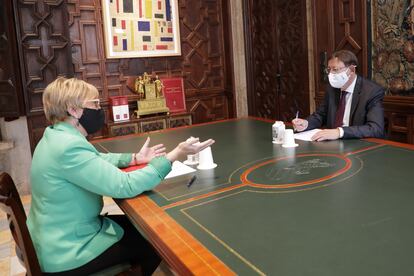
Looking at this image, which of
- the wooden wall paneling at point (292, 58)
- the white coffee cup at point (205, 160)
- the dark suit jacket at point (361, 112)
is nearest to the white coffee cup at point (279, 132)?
the dark suit jacket at point (361, 112)

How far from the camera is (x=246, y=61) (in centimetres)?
590

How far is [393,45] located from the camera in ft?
12.2

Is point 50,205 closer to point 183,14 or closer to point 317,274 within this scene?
point 317,274

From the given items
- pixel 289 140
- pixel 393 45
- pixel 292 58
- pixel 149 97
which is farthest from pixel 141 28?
pixel 289 140

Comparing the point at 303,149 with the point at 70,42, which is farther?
the point at 70,42

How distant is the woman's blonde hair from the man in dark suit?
149 centimetres

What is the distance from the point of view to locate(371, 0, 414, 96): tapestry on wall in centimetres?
357

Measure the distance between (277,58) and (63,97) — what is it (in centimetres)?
411

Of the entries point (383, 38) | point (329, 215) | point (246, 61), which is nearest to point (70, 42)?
point (246, 61)

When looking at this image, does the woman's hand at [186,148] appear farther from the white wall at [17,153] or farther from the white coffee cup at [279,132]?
the white wall at [17,153]

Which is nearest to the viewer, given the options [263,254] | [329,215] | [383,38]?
[263,254]

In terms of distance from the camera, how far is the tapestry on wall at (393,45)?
357 cm

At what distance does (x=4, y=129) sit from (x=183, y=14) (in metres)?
2.73

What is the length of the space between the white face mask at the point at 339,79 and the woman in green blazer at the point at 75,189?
1.69 metres
